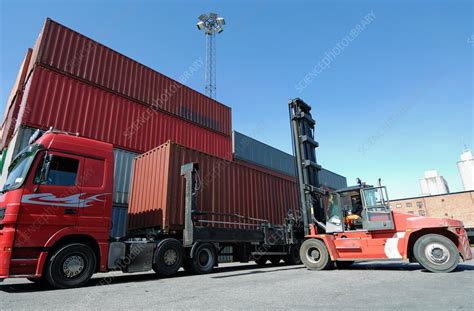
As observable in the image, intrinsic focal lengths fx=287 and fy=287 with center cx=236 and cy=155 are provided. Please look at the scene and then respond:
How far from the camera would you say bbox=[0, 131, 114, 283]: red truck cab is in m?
5.16

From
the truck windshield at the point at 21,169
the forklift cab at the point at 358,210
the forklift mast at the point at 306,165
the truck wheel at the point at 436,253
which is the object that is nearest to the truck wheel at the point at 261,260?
the forklift mast at the point at 306,165

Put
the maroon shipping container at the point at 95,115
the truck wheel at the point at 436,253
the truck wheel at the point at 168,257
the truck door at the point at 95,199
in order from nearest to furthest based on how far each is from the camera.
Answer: the truck door at the point at 95,199, the truck wheel at the point at 436,253, the truck wheel at the point at 168,257, the maroon shipping container at the point at 95,115

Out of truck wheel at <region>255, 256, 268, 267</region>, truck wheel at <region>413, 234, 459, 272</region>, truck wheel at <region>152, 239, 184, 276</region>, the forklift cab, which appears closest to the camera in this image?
truck wheel at <region>413, 234, 459, 272</region>

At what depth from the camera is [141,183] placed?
28.6ft

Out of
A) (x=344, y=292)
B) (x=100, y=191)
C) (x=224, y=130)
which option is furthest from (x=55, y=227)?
(x=224, y=130)

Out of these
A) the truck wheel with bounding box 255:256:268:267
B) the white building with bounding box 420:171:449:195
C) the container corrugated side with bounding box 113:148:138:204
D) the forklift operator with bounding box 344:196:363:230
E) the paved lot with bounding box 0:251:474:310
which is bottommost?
the paved lot with bounding box 0:251:474:310

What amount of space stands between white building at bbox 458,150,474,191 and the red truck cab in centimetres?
6711

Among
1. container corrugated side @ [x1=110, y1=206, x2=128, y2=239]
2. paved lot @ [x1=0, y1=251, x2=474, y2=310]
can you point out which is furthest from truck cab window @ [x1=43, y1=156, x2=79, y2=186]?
container corrugated side @ [x1=110, y1=206, x2=128, y2=239]

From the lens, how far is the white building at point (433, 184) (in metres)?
60.1

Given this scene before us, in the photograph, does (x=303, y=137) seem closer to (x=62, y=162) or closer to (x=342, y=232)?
(x=342, y=232)

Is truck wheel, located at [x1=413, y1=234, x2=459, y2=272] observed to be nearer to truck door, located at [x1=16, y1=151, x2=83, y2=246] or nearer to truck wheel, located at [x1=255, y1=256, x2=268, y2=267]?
truck wheel, located at [x1=255, y1=256, x2=268, y2=267]

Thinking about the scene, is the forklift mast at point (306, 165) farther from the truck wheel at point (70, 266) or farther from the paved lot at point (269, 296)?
the truck wheel at point (70, 266)

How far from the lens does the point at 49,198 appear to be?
557 centimetres

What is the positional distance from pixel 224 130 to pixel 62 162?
12.2 meters
